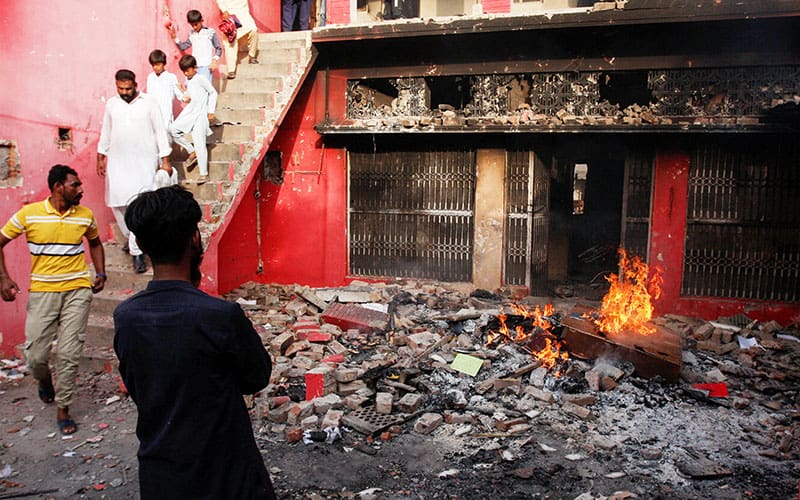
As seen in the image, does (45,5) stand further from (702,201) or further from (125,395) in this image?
(702,201)

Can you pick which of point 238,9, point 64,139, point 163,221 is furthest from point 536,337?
point 238,9

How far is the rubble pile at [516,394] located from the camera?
500 cm

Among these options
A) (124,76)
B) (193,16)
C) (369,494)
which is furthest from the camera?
(193,16)

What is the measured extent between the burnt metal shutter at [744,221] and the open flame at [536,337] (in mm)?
3164

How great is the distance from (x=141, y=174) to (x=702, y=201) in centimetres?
846

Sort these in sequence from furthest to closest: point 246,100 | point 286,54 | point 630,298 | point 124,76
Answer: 1. point 286,54
2. point 246,100
3. point 630,298
4. point 124,76

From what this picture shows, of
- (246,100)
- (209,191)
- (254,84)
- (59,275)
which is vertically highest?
(254,84)

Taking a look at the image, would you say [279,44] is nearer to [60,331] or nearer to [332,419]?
[60,331]

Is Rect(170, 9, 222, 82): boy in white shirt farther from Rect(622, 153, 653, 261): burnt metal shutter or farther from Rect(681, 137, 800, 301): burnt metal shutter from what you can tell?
Rect(681, 137, 800, 301): burnt metal shutter


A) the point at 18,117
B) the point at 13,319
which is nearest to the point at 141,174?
the point at 18,117

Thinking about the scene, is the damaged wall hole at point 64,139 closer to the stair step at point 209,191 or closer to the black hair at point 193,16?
the stair step at point 209,191

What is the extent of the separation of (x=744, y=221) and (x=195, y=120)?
865 cm

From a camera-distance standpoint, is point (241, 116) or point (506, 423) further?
point (241, 116)

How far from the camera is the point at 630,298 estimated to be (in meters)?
8.20
